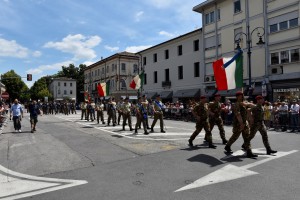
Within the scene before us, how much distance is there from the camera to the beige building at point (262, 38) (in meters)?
23.0

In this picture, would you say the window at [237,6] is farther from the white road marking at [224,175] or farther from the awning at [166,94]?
the white road marking at [224,175]

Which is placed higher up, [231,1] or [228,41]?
[231,1]

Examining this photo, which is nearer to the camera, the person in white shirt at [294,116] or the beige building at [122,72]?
the person in white shirt at [294,116]

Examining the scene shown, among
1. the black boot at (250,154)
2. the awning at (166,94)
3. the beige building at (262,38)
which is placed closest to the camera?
the black boot at (250,154)

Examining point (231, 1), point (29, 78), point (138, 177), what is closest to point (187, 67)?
point (231, 1)

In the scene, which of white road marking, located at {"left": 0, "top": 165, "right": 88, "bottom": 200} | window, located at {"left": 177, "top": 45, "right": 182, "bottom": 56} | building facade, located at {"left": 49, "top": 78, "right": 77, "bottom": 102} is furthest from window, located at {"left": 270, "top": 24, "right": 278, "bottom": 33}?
building facade, located at {"left": 49, "top": 78, "right": 77, "bottom": 102}

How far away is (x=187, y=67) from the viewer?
114 ft

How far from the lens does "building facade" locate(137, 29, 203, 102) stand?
33.6 m

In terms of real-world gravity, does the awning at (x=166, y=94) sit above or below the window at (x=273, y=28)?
below

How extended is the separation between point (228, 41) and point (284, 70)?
22.4 feet

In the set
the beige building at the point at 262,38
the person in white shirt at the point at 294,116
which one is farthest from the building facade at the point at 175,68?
the person in white shirt at the point at 294,116

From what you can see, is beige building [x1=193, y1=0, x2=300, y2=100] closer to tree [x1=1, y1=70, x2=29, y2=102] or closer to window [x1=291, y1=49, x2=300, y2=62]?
window [x1=291, y1=49, x2=300, y2=62]

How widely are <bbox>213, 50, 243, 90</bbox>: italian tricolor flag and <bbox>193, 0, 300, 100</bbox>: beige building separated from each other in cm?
973

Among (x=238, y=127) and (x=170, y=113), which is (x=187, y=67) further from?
(x=238, y=127)
